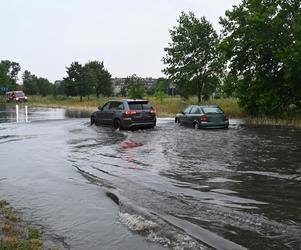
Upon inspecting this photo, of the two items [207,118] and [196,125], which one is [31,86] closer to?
[196,125]

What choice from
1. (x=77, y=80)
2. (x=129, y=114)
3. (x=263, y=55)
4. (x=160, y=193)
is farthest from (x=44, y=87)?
(x=160, y=193)

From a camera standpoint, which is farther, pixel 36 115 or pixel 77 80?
pixel 77 80

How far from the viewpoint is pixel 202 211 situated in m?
7.66

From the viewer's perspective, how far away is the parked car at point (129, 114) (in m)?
23.4

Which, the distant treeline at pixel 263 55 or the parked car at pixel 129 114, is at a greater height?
the distant treeline at pixel 263 55

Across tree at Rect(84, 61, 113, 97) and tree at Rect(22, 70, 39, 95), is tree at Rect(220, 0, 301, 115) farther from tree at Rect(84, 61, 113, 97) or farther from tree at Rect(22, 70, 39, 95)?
tree at Rect(22, 70, 39, 95)

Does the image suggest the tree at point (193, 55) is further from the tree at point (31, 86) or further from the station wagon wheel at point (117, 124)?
the tree at point (31, 86)

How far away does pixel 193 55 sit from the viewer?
4294cm

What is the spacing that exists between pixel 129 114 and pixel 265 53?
1026 cm

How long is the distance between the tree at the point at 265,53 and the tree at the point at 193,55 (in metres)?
12.0

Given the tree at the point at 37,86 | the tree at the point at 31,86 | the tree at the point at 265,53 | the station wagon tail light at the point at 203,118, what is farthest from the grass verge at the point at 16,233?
the tree at the point at 37,86

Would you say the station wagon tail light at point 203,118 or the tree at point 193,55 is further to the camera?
the tree at point 193,55

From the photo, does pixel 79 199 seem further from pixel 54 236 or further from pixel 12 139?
pixel 12 139

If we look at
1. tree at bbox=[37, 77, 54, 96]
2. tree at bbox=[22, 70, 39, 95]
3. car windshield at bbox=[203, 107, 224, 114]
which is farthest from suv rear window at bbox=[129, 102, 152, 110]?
tree at bbox=[37, 77, 54, 96]
